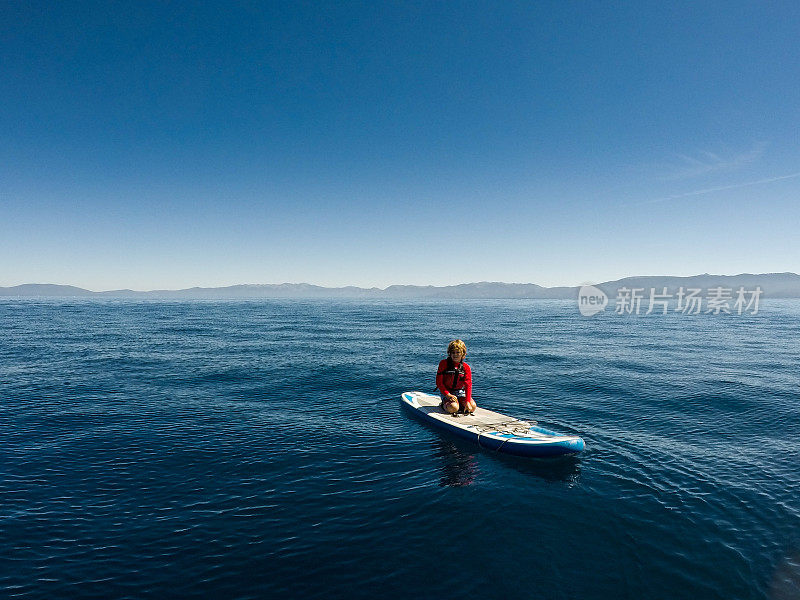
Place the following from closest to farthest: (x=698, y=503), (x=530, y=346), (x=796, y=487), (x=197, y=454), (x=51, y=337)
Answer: (x=698, y=503), (x=796, y=487), (x=197, y=454), (x=530, y=346), (x=51, y=337)

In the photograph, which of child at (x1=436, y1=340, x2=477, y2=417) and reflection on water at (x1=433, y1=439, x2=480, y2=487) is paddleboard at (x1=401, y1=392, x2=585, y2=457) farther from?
reflection on water at (x1=433, y1=439, x2=480, y2=487)

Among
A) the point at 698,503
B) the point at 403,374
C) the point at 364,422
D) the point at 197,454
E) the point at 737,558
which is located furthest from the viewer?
the point at 403,374

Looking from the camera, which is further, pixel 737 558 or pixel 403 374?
pixel 403 374

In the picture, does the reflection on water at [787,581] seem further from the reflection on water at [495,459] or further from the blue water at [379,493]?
the reflection on water at [495,459]

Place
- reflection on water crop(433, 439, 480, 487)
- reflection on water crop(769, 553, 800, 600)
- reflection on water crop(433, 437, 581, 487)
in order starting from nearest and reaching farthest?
reflection on water crop(769, 553, 800, 600) → reflection on water crop(433, 439, 480, 487) → reflection on water crop(433, 437, 581, 487)

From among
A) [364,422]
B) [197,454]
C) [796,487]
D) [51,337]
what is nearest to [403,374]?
[364,422]

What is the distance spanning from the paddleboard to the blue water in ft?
2.04

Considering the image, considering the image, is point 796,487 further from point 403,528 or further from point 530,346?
point 530,346

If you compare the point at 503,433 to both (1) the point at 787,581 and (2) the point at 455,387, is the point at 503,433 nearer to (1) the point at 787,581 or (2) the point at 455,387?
(2) the point at 455,387

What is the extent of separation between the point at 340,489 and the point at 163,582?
259 inches

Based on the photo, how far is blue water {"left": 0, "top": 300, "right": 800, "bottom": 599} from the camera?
38.0 ft

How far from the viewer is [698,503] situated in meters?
15.4

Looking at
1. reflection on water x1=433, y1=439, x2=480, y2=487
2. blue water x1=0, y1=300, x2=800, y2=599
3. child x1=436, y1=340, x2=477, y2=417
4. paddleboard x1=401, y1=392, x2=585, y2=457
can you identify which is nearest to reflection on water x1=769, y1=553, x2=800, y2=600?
blue water x1=0, y1=300, x2=800, y2=599

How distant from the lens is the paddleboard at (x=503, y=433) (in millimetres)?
18719
